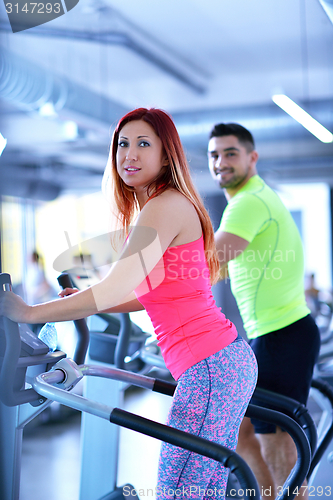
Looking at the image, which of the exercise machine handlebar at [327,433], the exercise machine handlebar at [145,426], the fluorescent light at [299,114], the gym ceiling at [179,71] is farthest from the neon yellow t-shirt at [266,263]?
the fluorescent light at [299,114]

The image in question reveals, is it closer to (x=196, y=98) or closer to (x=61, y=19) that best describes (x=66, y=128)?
(x=196, y=98)

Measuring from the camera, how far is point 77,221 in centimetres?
952

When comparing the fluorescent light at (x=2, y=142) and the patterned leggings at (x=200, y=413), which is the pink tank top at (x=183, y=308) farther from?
the fluorescent light at (x=2, y=142)

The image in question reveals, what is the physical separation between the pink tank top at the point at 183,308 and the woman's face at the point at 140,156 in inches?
9.3

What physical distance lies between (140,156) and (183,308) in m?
0.42

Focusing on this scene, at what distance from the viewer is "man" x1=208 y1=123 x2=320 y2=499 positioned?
1.91m

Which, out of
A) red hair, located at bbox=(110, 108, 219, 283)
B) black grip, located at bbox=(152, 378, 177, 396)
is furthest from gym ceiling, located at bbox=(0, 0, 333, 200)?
black grip, located at bbox=(152, 378, 177, 396)

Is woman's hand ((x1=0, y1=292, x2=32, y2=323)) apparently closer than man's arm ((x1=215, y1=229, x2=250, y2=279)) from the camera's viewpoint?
Yes

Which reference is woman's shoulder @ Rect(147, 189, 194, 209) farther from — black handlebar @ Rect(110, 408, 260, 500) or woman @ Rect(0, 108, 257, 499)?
black handlebar @ Rect(110, 408, 260, 500)

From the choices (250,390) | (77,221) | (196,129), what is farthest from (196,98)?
(250,390)

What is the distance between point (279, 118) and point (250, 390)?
4.54m

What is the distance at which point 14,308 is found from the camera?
117 centimetres

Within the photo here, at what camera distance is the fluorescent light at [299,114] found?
3.52 m

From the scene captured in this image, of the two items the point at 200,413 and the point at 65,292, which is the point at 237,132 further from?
the point at 200,413
